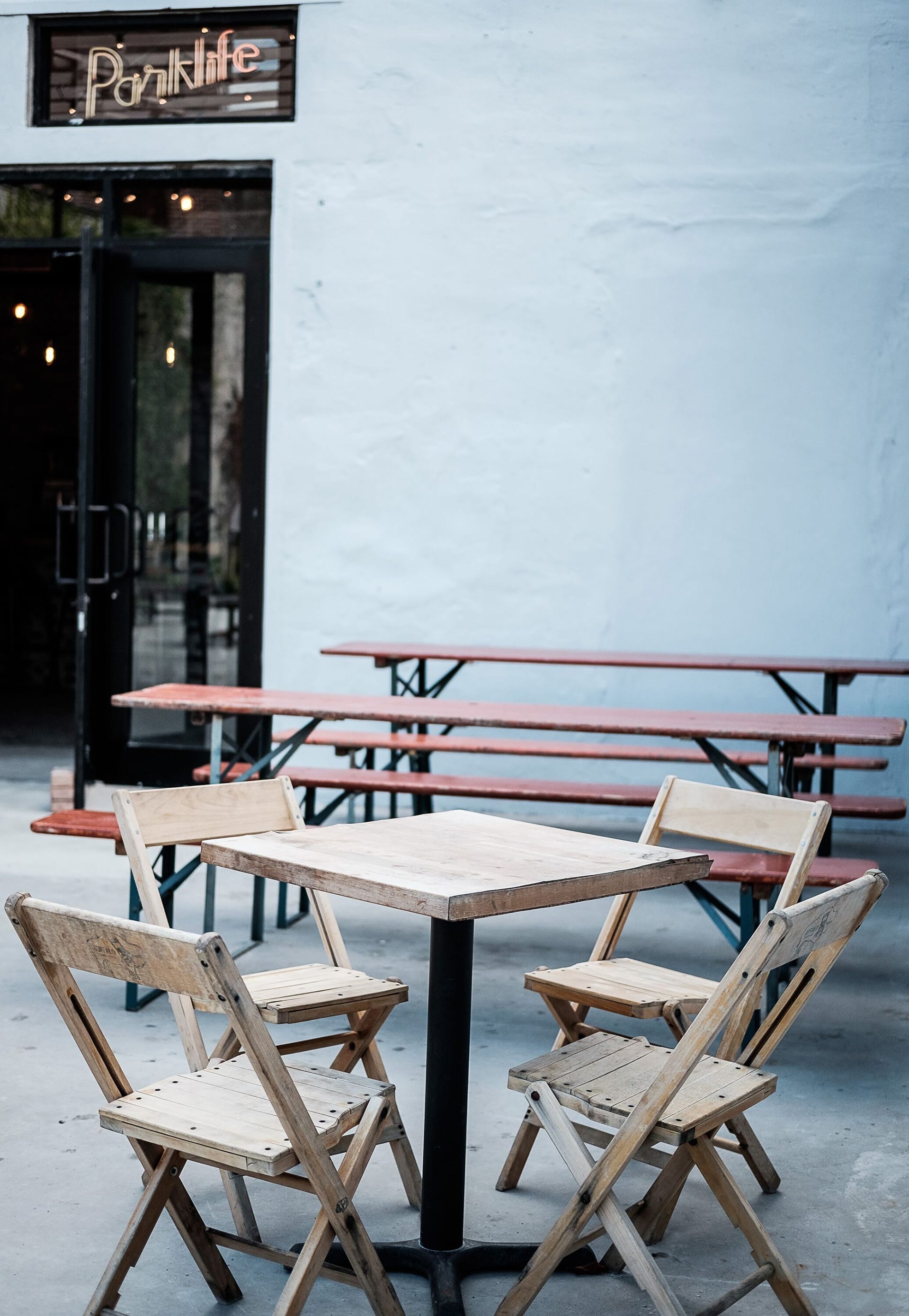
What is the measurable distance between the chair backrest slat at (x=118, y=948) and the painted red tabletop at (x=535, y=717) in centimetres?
227

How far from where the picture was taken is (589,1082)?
2572 mm

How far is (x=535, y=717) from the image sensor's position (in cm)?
478

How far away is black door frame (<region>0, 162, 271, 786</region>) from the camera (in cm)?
760

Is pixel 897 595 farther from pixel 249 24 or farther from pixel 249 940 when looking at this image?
pixel 249 24

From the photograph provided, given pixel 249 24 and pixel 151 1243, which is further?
pixel 249 24

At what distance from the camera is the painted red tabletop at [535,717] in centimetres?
439

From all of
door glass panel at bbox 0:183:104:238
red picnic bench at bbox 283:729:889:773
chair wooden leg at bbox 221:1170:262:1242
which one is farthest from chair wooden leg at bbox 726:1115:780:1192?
door glass panel at bbox 0:183:104:238

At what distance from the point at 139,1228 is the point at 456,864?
A: 0.81 m

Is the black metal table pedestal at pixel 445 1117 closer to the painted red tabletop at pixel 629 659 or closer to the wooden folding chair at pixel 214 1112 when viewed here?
the wooden folding chair at pixel 214 1112

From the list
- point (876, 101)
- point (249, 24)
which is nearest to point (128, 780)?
point (249, 24)

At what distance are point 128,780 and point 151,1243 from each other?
5.03 m

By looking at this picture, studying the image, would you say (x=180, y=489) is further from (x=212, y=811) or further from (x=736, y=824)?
(x=736, y=824)

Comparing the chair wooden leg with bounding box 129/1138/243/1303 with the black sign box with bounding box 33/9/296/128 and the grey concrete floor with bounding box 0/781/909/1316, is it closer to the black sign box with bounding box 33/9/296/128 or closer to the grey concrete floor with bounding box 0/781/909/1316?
the grey concrete floor with bounding box 0/781/909/1316

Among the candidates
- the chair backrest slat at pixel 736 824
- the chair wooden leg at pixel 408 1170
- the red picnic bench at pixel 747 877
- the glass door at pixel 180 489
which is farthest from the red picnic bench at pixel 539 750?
the chair wooden leg at pixel 408 1170
